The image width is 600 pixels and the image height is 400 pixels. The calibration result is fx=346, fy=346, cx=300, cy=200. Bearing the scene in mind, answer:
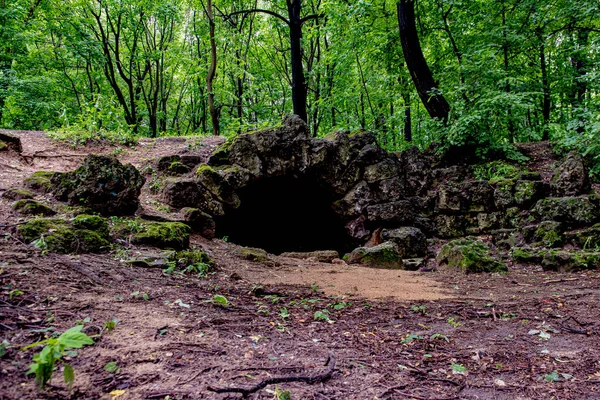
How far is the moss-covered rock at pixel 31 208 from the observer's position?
5.04 m

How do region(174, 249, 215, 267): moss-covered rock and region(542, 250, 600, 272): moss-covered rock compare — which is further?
region(542, 250, 600, 272): moss-covered rock

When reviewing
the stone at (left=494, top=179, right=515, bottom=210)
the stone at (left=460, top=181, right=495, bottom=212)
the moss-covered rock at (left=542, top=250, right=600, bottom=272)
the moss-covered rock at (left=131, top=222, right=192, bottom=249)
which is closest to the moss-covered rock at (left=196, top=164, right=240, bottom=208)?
the moss-covered rock at (left=131, top=222, right=192, bottom=249)

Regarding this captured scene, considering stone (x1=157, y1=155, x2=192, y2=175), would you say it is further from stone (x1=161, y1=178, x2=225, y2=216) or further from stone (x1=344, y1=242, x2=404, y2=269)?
stone (x1=344, y1=242, x2=404, y2=269)

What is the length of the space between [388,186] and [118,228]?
7.24m

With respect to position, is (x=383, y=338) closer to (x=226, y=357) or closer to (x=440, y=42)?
(x=226, y=357)

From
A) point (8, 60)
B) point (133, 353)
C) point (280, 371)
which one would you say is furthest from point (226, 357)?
point (8, 60)

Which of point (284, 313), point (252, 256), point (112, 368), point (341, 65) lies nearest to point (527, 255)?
point (252, 256)

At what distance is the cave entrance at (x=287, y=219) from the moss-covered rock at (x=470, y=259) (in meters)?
3.39

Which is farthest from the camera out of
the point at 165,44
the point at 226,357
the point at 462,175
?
the point at 165,44

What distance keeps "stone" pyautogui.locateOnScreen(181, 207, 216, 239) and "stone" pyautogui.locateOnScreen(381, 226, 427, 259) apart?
15.7 feet

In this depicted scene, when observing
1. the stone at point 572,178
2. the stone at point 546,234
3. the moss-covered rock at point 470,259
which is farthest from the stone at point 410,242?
the stone at point 572,178

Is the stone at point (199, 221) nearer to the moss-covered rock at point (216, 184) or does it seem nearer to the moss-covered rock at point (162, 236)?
the moss-covered rock at point (216, 184)

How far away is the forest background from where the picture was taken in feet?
31.9

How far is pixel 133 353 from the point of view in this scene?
210 centimetres
